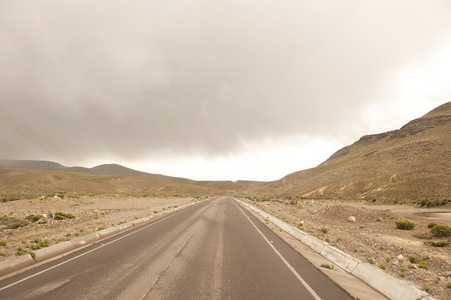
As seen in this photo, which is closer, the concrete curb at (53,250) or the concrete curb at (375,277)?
the concrete curb at (375,277)

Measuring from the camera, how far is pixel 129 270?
666 centimetres

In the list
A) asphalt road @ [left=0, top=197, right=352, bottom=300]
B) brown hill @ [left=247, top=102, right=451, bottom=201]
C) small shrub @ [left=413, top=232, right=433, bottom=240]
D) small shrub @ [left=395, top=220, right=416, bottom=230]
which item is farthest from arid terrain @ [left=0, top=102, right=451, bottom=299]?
asphalt road @ [left=0, top=197, right=352, bottom=300]

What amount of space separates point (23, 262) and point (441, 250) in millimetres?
18199

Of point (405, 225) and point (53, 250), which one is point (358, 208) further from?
point (53, 250)

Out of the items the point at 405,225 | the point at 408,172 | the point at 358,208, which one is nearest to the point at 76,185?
the point at 358,208

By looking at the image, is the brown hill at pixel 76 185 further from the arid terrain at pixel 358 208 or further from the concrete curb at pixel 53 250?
the concrete curb at pixel 53 250

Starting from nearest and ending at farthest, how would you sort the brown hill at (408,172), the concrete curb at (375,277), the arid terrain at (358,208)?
1. the concrete curb at (375,277)
2. the arid terrain at (358,208)
3. the brown hill at (408,172)

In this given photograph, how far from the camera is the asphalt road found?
17.1ft

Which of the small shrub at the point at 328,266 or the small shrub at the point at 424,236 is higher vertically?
the small shrub at the point at 328,266

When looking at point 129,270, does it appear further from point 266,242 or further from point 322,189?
point 322,189

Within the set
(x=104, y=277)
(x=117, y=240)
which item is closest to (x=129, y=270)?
(x=104, y=277)

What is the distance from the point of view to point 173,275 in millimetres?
6297

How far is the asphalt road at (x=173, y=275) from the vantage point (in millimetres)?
5211

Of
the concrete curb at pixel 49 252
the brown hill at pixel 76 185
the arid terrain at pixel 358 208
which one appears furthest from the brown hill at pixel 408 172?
the brown hill at pixel 76 185
